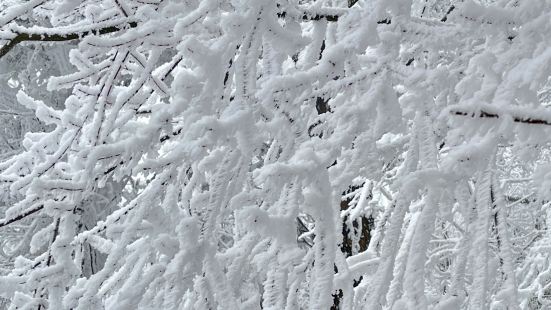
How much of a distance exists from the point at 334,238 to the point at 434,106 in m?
0.40

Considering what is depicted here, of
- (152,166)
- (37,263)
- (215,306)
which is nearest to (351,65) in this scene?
(152,166)

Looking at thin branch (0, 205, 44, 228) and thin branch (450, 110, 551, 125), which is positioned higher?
thin branch (0, 205, 44, 228)

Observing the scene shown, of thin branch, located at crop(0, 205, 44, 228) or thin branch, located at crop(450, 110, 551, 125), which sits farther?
thin branch, located at crop(0, 205, 44, 228)

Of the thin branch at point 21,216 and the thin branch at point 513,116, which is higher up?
the thin branch at point 21,216

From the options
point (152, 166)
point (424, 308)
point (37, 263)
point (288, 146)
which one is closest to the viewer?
point (424, 308)

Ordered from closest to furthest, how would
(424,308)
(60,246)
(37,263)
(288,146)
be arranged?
1. (424,308)
2. (288,146)
3. (60,246)
4. (37,263)

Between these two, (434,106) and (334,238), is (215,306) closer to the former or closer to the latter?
(334,238)

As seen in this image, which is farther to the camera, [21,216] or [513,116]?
→ [21,216]

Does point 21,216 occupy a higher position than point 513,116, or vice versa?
point 21,216

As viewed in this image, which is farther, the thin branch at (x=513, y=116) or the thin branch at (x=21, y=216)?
the thin branch at (x=21, y=216)

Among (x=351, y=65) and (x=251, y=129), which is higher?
(x=251, y=129)

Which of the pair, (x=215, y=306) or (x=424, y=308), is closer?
(x=424, y=308)

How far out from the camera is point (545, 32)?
1174 millimetres

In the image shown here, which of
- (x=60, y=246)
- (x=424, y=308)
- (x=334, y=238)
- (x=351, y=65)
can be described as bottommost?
(x=424, y=308)
